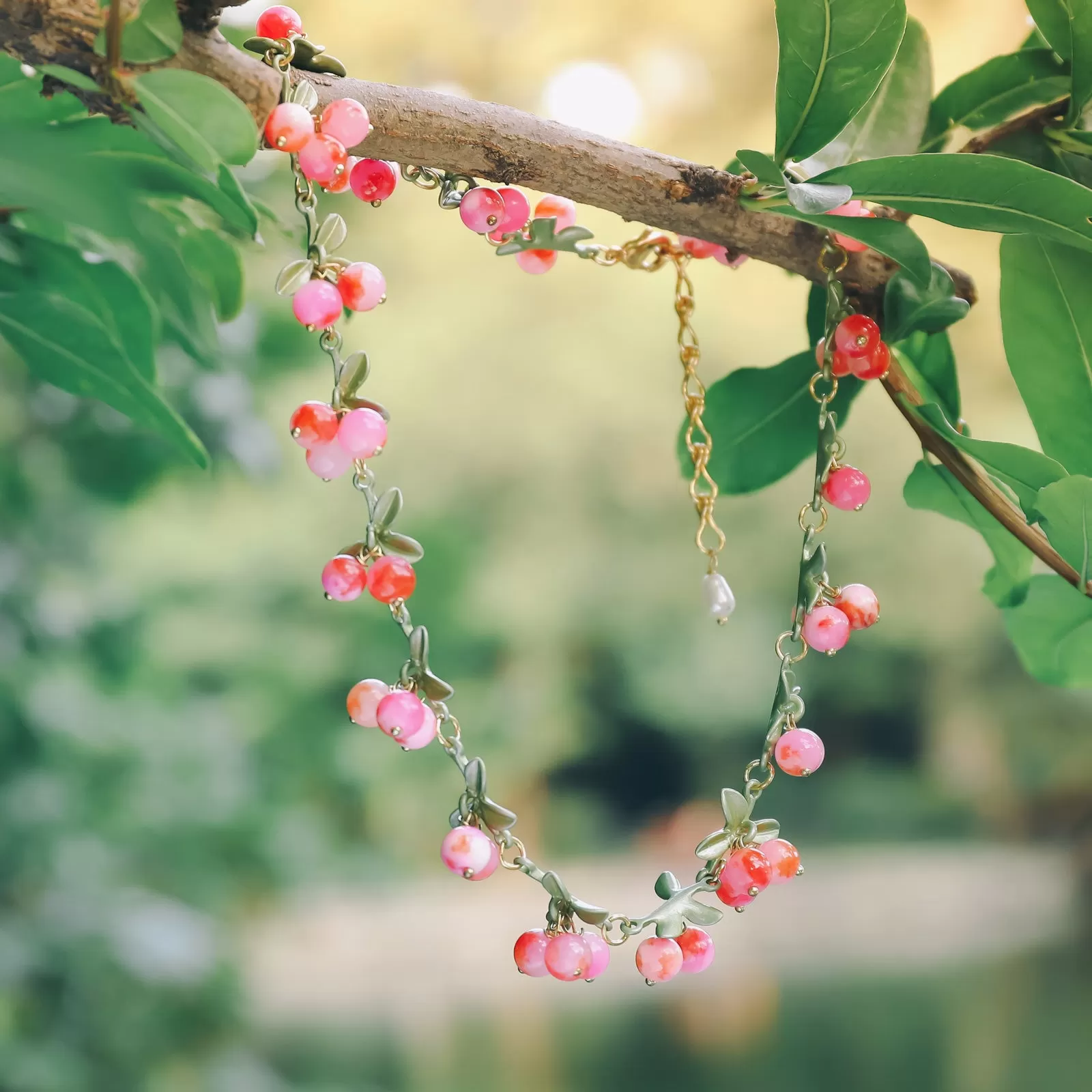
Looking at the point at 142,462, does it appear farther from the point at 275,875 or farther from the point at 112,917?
the point at 275,875

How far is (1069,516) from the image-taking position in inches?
10.5

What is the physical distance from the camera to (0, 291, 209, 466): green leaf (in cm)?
29

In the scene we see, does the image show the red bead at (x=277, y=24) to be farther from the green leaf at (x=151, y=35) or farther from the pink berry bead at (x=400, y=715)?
the pink berry bead at (x=400, y=715)

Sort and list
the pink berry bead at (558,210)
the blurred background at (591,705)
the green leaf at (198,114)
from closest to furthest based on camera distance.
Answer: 1. the green leaf at (198,114)
2. the pink berry bead at (558,210)
3. the blurred background at (591,705)

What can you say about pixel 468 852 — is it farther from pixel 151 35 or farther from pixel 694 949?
pixel 151 35

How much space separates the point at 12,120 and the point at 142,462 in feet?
1.61

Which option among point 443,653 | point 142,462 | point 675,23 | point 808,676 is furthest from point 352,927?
point 675,23

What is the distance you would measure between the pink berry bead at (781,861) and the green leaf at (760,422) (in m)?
0.11

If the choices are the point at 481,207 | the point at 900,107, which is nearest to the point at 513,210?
the point at 481,207

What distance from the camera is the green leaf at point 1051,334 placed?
28 centimetres

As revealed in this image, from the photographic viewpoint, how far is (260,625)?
5.94ft

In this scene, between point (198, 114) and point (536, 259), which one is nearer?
point (198, 114)

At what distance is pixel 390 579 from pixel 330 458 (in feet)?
0.10

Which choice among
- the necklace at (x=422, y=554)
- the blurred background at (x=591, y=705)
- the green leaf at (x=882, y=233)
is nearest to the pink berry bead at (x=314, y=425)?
the necklace at (x=422, y=554)
